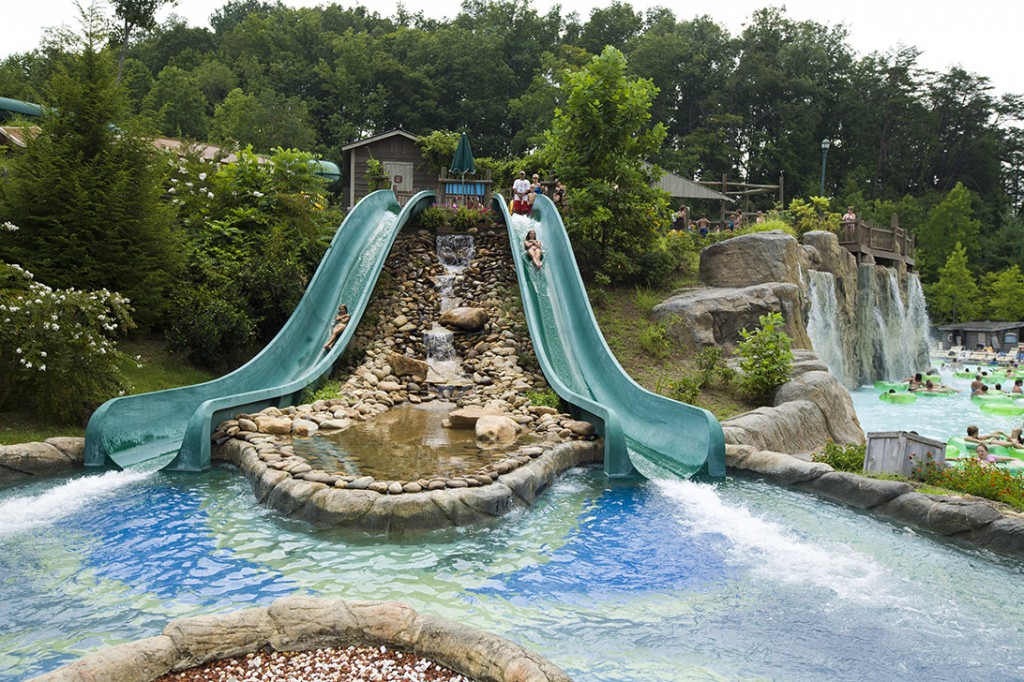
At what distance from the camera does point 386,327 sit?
12.3m

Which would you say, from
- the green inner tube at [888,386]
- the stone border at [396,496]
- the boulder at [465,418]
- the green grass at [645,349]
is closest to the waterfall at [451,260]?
the green grass at [645,349]

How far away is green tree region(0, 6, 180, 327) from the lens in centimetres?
963

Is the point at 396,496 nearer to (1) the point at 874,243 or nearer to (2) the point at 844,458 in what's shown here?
(2) the point at 844,458

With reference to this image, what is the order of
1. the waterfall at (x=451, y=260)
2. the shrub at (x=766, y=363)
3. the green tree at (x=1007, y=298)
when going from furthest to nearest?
the green tree at (x=1007, y=298)
the waterfall at (x=451, y=260)
the shrub at (x=766, y=363)

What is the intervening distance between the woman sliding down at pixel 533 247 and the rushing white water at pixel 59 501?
744 centimetres

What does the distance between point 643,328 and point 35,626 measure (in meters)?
10.8

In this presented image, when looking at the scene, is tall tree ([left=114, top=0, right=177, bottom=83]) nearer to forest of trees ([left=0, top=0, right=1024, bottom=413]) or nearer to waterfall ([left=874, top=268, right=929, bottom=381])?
forest of trees ([left=0, top=0, right=1024, bottom=413])

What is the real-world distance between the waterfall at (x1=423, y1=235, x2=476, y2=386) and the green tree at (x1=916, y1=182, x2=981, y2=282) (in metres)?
40.0

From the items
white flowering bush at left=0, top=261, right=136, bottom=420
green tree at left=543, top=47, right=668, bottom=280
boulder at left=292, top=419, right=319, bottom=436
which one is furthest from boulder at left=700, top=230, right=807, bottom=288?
white flowering bush at left=0, top=261, right=136, bottom=420

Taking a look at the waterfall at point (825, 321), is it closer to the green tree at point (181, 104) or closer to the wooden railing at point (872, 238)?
→ the wooden railing at point (872, 238)

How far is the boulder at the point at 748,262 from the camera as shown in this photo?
15.5 m

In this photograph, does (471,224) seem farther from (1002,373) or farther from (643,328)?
(1002,373)

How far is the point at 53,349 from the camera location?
805cm

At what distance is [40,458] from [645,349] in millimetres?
9086
